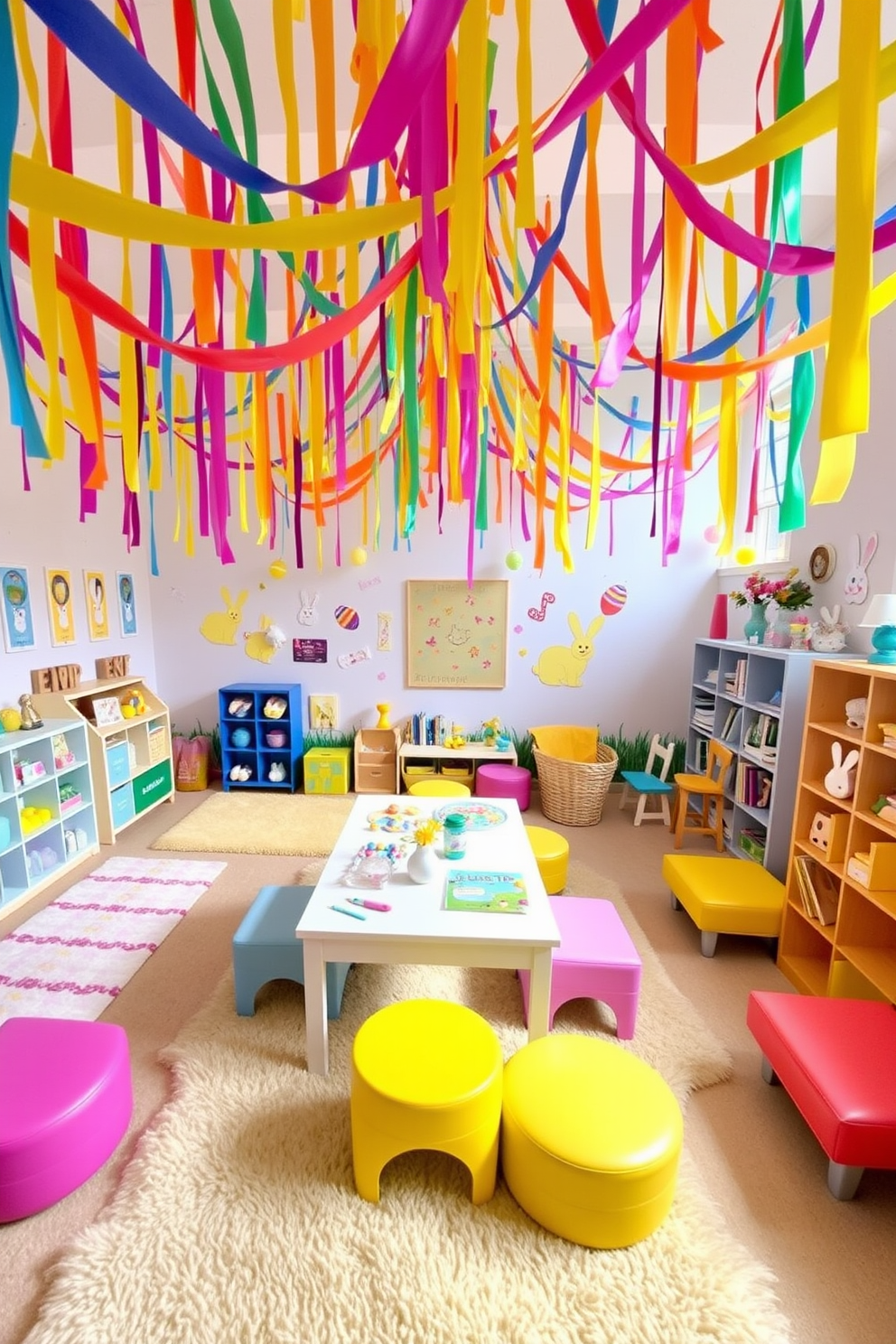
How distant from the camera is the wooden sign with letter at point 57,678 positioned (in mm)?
3241

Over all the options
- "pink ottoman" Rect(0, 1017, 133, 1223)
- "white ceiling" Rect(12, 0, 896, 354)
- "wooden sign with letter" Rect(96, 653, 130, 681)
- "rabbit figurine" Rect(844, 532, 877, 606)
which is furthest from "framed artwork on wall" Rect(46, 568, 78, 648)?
"rabbit figurine" Rect(844, 532, 877, 606)

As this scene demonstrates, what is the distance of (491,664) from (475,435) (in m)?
2.64

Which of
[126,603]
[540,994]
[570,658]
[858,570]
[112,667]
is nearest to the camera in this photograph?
[540,994]

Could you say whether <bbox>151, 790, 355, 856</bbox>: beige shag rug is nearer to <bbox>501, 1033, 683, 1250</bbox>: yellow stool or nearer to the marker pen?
the marker pen

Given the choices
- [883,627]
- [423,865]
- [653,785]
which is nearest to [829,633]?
[883,627]

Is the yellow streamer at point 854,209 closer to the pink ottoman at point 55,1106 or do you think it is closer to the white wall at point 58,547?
the pink ottoman at point 55,1106

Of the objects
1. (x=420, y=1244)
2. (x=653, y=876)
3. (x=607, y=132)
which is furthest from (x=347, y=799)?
(x=607, y=132)

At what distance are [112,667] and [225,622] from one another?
0.85 meters

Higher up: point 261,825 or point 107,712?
Result: point 107,712

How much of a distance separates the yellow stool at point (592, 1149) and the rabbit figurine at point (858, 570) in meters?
2.23

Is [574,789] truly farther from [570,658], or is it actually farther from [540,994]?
[540,994]

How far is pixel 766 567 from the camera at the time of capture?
3.41 meters

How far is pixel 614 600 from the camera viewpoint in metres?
4.14

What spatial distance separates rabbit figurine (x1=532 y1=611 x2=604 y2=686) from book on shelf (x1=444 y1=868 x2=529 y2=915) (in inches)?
97.6
